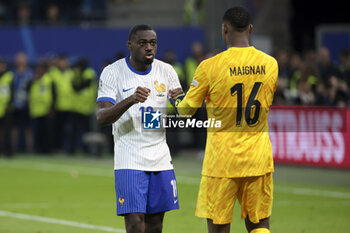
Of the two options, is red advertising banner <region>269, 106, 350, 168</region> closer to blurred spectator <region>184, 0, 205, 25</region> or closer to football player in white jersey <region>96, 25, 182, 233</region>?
blurred spectator <region>184, 0, 205, 25</region>

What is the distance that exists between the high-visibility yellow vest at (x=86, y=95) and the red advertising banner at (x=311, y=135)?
5674 mm

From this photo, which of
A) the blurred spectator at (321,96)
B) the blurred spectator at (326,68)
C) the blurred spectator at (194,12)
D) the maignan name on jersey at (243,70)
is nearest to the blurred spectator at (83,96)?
the blurred spectator at (194,12)

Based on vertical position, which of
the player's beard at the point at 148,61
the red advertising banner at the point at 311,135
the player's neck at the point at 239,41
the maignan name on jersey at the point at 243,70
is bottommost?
the red advertising banner at the point at 311,135

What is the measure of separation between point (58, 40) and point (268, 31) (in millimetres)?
7433

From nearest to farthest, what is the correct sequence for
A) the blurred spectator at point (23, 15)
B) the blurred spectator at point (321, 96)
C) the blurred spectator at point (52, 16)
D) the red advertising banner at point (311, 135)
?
the red advertising banner at point (311, 135)
the blurred spectator at point (321, 96)
the blurred spectator at point (23, 15)
the blurred spectator at point (52, 16)

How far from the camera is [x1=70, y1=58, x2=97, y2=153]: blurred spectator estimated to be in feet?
65.7

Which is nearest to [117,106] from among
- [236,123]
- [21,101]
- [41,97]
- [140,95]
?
[140,95]

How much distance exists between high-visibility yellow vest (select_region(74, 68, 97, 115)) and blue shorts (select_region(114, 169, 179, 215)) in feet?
44.2

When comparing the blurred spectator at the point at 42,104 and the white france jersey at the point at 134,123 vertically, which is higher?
the white france jersey at the point at 134,123

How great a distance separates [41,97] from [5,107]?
99 centimetres

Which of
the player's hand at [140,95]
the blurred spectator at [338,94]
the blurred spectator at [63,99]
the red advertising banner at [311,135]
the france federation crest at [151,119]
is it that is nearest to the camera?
the player's hand at [140,95]

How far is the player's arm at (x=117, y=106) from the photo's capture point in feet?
20.3

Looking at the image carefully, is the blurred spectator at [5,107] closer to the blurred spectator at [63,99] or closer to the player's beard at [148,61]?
the blurred spectator at [63,99]

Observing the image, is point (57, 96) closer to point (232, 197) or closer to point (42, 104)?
point (42, 104)
